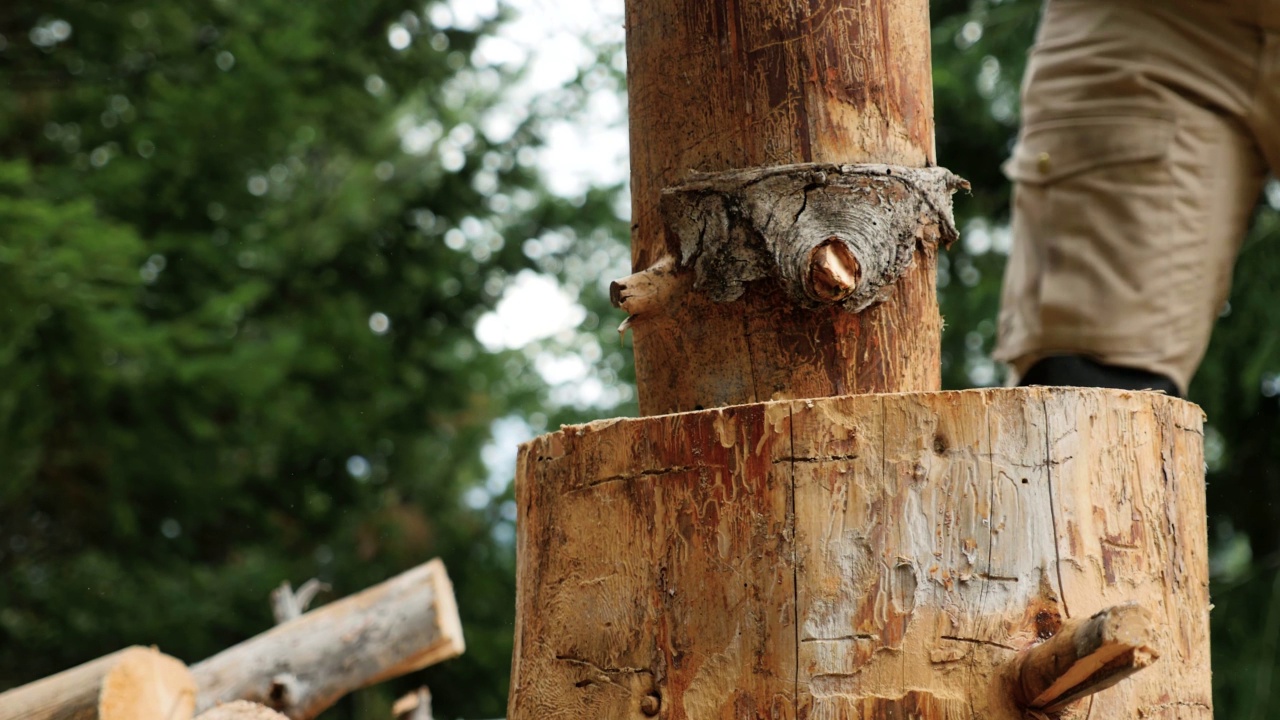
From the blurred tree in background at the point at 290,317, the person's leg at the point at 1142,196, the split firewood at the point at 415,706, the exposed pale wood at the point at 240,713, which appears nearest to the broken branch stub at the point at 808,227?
the person's leg at the point at 1142,196

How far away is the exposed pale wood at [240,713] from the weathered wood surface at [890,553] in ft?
3.50

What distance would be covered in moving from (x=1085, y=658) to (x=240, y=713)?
159cm

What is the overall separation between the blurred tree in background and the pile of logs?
2.36 m

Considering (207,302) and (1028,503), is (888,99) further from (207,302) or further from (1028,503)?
(207,302)

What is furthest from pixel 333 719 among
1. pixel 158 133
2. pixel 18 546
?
pixel 158 133

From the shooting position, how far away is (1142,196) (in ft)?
6.55

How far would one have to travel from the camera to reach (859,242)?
139 cm

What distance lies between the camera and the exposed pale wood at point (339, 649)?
255 centimetres

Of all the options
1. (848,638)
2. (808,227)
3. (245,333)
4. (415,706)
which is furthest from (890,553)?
(245,333)

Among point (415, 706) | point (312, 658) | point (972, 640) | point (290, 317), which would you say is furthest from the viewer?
point (290, 317)

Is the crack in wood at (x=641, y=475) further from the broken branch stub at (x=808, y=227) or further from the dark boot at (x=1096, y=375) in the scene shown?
the dark boot at (x=1096, y=375)

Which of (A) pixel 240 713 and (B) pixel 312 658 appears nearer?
(A) pixel 240 713

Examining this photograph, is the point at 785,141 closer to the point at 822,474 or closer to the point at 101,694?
the point at 822,474

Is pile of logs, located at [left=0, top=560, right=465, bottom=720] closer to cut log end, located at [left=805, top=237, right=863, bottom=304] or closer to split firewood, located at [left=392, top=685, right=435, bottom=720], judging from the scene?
split firewood, located at [left=392, top=685, right=435, bottom=720]
